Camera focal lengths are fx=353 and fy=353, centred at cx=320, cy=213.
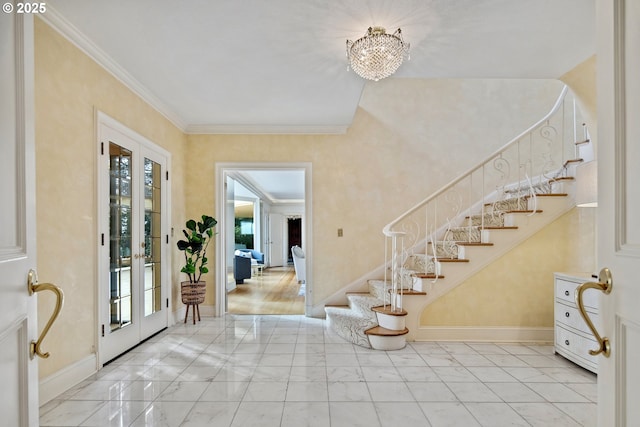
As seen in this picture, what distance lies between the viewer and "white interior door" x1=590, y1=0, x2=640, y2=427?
83 centimetres

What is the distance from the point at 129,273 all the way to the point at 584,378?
418 cm

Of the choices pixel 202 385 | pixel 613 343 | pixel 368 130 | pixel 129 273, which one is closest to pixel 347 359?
pixel 202 385

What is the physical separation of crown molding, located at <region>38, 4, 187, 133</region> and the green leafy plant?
1.40 meters

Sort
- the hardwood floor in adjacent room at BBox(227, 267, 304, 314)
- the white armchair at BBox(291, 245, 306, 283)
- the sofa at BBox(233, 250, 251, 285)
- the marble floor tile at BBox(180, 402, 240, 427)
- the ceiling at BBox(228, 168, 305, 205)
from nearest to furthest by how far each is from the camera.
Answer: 1. the marble floor tile at BBox(180, 402, 240, 427)
2. the hardwood floor in adjacent room at BBox(227, 267, 304, 314)
3. the ceiling at BBox(228, 168, 305, 205)
4. the white armchair at BBox(291, 245, 306, 283)
5. the sofa at BBox(233, 250, 251, 285)

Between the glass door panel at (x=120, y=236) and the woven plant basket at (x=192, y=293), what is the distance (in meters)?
1.04

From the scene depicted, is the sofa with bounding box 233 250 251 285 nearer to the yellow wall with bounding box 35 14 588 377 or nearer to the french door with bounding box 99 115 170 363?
the yellow wall with bounding box 35 14 588 377

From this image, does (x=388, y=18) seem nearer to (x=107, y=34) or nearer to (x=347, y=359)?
(x=107, y=34)

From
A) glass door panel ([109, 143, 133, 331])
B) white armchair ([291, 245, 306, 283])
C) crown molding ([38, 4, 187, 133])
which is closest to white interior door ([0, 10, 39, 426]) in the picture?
crown molding ([38, 4, 187, 133])

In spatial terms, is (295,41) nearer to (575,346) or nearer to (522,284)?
(522,284)

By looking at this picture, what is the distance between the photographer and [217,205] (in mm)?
5012

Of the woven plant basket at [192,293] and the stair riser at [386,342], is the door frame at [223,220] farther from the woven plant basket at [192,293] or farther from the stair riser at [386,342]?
the stair riser at [386,342]

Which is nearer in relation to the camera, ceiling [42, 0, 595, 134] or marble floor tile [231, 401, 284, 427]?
marble floor tile [231, 401, 284, 427]

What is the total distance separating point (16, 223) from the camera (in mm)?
939

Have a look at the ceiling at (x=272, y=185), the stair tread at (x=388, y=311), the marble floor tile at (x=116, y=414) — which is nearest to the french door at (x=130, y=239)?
the marble floor tile at (x=116, y=414)
